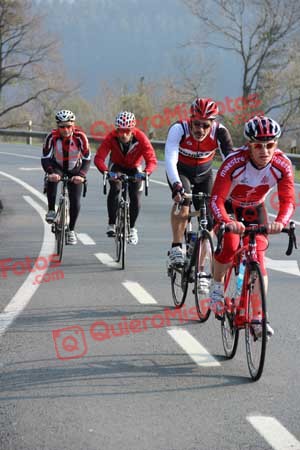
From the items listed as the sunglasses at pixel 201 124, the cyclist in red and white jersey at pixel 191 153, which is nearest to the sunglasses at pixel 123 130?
the cyclist in red and white jersey at pixel 191 153

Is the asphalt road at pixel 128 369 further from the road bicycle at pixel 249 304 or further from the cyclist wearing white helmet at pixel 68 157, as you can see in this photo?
the cyclist wearing white helmet at pixel 68 157

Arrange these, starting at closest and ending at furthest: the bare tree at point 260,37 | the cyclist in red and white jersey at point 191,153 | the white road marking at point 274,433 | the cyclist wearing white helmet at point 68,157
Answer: the white road marking at point 274,433 < the cyclist in red and white jersey at point 191,153 < the cyclist wearing white helmet at point 68,157 < the bare tree at point 260,37

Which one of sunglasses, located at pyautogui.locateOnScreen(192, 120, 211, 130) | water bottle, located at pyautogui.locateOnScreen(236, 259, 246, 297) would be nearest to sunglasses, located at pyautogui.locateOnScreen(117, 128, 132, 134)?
sunglasses, located at pyautogui.locateOnScreen(192, 120, 211, 130)

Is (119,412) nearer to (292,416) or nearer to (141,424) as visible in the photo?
(141,424)

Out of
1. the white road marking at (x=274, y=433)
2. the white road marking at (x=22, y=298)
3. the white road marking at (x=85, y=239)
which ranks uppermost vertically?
the white road marking at (x=274, y=433)

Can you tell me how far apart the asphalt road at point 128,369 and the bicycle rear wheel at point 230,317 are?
9 cm

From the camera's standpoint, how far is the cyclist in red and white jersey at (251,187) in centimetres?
613

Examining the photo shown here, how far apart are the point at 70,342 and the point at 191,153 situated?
2778 millimetres

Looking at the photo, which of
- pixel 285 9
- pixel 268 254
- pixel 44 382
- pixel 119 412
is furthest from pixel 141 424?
pixel 285 9

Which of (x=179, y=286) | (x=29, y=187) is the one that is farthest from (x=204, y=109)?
(x=29, y=187)

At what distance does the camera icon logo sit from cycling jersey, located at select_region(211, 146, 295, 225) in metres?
1.48

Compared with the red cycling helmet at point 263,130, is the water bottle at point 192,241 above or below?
below

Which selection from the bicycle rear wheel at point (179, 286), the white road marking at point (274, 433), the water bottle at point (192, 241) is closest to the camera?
the white road marking at point (274, 433)

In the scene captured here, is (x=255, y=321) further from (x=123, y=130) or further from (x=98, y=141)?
(x=98, y=141)
